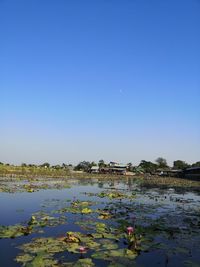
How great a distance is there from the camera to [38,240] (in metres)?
8.09

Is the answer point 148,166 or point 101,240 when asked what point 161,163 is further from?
point 101,240

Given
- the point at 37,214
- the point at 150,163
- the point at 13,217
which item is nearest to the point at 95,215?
the point at 37,214

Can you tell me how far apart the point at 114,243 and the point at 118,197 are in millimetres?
11869

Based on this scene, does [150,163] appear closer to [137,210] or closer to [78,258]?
[137,210]

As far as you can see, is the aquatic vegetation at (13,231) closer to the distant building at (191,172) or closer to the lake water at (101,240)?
the lake water at (101,240)

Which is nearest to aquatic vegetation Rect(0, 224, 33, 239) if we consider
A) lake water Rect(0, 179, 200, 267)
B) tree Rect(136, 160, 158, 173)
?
lake water Rect(0, 179, 200, 267)

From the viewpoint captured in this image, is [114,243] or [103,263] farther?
[114,243]

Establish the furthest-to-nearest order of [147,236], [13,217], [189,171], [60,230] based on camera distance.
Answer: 1. [189,171]
2. [13,217]
3. [60,230]
4. [147,236]

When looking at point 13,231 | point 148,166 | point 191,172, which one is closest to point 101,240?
point 13,231

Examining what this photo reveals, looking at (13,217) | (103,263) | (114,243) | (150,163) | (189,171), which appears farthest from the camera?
(150,163)

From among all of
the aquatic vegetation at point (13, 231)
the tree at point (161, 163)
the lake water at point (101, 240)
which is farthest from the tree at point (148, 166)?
the aquatic vegetation at point (13, 231)

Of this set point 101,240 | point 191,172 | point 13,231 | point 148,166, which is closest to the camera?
point 101,240

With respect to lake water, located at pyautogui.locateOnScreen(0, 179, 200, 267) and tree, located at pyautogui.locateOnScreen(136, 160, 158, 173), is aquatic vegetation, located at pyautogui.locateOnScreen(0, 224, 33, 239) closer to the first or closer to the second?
lake water, located at pyautogui.locateOnScreen(0, 179, 200, 267)

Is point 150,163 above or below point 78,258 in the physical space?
above
